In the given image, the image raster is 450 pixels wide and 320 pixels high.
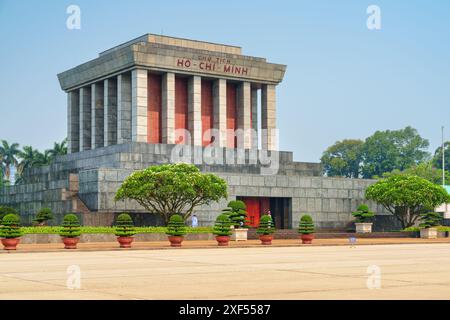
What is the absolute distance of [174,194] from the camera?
5228cm

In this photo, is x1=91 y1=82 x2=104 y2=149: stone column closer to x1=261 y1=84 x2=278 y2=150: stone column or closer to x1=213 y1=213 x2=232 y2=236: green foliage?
x1=261 y1=84 x2=278 y2=150: stone column

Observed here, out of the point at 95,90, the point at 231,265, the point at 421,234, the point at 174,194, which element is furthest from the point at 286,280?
the point at 95,90

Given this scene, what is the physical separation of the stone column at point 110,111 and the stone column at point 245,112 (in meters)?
11.6

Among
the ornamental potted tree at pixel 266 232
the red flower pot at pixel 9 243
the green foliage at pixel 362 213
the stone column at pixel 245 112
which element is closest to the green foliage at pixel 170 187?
the ornamental potted tree at pixel 266 232

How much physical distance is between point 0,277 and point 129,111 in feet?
158

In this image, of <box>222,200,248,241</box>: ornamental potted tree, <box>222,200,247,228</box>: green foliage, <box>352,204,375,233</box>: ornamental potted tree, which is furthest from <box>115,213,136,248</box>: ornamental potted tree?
<box>352,204,375,233</box>: ornamental potted tree

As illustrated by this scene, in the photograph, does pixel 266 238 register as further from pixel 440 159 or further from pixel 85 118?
pixel 440 159

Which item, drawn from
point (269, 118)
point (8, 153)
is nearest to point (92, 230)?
point (269, 118)

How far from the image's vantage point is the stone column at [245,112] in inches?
2859

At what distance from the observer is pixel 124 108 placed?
67188 mm

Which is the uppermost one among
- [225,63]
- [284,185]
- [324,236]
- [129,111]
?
[225,63]

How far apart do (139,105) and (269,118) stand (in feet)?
46.3
